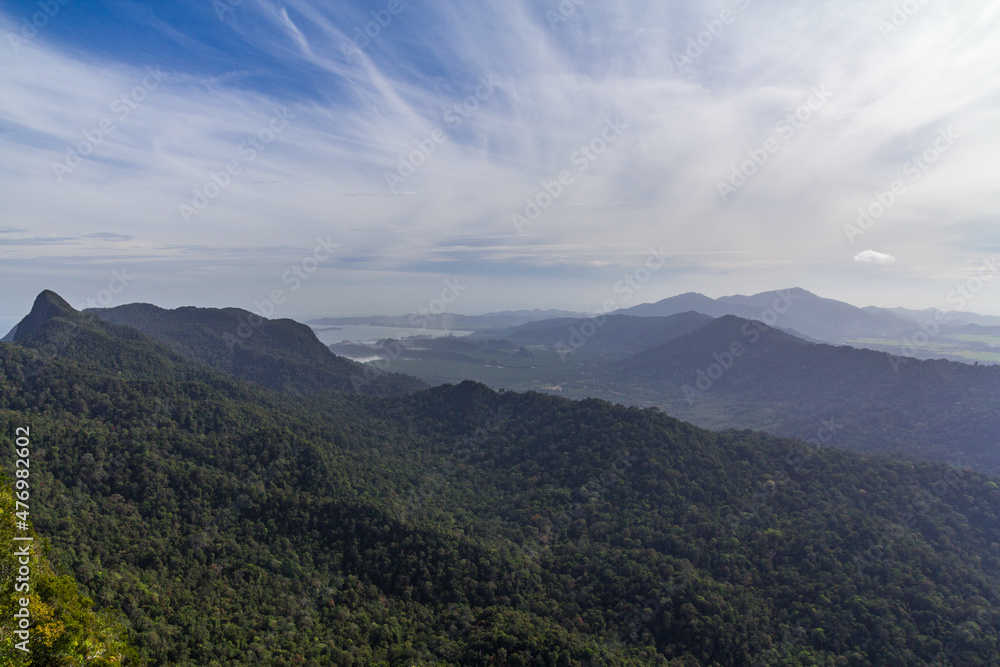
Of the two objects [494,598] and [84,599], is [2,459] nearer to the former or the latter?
[84,599]

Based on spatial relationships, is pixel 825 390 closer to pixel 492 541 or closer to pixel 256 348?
pixel 492 541

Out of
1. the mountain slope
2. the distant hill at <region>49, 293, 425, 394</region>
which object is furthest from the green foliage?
the distant hill at <region>49, 293, 425, 394</region>

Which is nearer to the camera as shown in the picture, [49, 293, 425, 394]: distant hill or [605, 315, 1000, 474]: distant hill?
[605, 315, 1000, 474]: distant hill

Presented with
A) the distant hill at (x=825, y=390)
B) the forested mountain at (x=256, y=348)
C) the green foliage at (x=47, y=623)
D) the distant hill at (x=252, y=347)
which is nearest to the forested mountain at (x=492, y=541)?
the green foliage at (x=47, y=623)

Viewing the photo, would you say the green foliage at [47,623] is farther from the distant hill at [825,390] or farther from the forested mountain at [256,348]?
the distant hill at [825,390]

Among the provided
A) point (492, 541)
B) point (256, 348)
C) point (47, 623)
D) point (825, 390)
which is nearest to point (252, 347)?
point (256, 348)

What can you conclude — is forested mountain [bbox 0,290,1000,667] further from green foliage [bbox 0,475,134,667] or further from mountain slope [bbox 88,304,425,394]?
mountain slope [bbox 88,304,425,394]

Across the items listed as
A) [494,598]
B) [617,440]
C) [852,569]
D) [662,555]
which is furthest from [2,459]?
[852,569]
